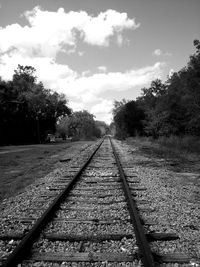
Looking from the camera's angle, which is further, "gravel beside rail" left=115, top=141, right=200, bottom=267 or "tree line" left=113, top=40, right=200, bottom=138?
"tree line" left=113, top=40, right=200, bottom=138

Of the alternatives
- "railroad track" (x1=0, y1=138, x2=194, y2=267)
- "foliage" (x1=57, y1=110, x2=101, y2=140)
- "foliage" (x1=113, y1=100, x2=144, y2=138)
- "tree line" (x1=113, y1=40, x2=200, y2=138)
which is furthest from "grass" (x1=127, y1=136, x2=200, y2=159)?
"foliage" (x1=57, y1=110, x2=101, y2=140)

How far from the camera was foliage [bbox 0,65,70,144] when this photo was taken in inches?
1849

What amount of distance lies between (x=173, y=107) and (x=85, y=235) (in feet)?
104

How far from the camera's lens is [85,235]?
421cm

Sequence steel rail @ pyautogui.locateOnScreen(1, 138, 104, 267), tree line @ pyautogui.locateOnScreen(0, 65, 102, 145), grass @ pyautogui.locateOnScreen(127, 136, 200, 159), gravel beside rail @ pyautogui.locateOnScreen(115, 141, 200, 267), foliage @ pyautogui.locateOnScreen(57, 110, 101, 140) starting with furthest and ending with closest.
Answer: foliage @ pyautogui.locateOnScreen(57, 110, 101, 140) < tree line @ pyautogui.locateOnScreen(0, 65, 102, 145) < grass @ pyautogui.locateOnScreen(127, 136, 200, 159) < gravel beside rail @ pyautogui.locateOnScreen(115, 141, 200, 267) < steel rail @ pyautogui.locateOnScreen(1, 138, 104, 267)

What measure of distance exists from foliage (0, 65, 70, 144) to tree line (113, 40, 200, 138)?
55.9 ft

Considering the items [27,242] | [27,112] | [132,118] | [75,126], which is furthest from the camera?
[75,126]

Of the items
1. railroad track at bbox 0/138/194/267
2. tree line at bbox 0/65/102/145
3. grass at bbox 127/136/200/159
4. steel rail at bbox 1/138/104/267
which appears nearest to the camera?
steel rail at bbox 1/138/104/267

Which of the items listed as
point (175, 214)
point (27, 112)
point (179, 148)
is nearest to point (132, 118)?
point (27, 112)

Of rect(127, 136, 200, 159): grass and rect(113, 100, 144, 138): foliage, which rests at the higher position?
rect(113, 100, 144, 138): foliage

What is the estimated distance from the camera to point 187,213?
5.38 meters

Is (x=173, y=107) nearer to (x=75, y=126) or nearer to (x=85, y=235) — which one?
(x=85, y=235)

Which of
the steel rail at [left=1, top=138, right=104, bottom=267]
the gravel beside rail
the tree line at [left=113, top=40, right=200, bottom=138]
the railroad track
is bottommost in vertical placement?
the gravel beside rail

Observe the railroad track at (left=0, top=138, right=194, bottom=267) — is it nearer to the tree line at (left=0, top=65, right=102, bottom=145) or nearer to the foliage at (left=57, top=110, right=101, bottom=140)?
the tree line at (left=0, top=65, right=102, bottom=145)
